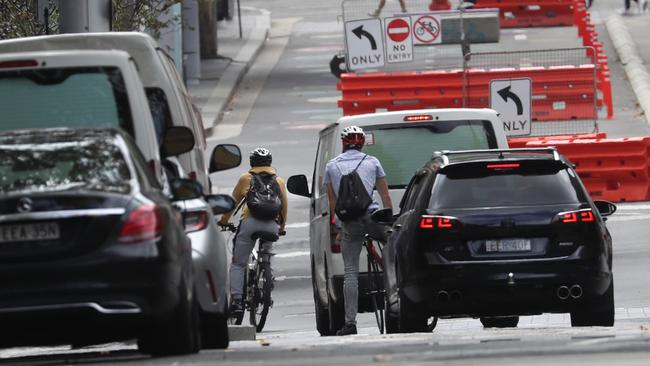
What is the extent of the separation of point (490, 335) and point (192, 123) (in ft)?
9.07

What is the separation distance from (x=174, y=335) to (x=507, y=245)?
3.49m

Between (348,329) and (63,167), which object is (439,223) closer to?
(348,329)

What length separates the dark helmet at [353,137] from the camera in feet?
53.0

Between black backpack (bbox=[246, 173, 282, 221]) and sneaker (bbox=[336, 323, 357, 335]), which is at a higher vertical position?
black backpack (bbox=[246, 173, 282, 221])

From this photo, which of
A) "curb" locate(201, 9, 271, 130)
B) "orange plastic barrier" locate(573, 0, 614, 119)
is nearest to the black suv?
"orange plastic barrier" locate(573, 0, 614, 119)

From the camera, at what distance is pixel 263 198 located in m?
18.2

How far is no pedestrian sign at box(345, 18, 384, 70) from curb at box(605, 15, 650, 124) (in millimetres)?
6957

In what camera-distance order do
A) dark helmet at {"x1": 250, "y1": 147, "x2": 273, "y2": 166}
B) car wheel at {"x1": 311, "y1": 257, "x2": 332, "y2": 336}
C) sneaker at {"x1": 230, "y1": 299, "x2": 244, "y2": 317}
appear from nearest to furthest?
car wheel at {"x1": 311, "y1": 257, "x2": 332, "y2": 336} < sneaker at {"x1": 230, "y1": 299, "x2": 244, "y2": 317} < dark helmet at {"x1": 250, "y1": 147, "x2": 273, "y2": 166}

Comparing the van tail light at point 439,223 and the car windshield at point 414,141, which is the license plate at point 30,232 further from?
the car windshield at point 414,141

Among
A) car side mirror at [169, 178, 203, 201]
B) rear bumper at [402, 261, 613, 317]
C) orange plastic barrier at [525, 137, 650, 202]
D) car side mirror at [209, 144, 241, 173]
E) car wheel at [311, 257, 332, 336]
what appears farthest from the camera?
orange plastic barrier at [525, 137, 650, 202]

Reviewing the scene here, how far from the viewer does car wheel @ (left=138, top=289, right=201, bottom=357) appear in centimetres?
1127

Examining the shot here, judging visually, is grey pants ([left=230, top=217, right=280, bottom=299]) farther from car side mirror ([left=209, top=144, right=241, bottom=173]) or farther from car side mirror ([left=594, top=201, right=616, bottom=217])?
car side mirror ([left=594, top=201, right=616, bottom=217])

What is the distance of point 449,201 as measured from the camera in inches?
557

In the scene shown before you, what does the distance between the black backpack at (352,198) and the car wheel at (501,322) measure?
199 centimetres
